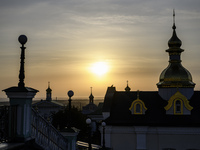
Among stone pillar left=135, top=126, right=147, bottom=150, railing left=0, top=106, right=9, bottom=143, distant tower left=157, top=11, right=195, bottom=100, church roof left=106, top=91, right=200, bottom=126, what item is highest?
distant tower left=157, top=11, right=195, bottom=100

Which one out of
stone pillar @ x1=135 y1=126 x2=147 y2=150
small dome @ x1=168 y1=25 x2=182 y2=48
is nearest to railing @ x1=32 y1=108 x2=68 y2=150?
stone pillar @ x1=135 y1=126 x2=147 y2=150

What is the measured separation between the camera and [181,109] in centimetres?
2820

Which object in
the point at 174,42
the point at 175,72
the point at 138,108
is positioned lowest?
the point at 138,108

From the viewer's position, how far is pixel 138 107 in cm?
2897

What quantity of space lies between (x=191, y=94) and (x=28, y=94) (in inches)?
1049

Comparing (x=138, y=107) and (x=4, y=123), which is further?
(x=138, y=107)

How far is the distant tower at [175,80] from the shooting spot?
101 ft

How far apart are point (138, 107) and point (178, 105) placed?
3.91 m

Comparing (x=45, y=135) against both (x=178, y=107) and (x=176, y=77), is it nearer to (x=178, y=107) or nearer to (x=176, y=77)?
(x=178, y=107)

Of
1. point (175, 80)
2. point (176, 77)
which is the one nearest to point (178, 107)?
point (175, 80)

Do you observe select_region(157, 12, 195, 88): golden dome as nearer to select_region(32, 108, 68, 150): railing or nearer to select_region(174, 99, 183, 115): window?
select_region(174, 99, 183, 115): window

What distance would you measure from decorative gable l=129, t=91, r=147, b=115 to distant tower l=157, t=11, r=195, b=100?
3.61m

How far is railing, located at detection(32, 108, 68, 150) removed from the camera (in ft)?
26.0

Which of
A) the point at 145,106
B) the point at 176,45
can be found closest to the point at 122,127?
the point at 145,106
